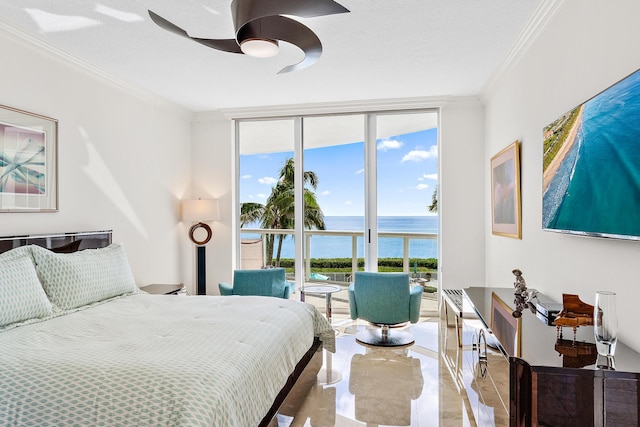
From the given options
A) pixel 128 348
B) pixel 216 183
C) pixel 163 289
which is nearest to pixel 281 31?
pixel 128 348

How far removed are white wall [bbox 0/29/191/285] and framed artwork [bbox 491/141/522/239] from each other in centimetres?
368

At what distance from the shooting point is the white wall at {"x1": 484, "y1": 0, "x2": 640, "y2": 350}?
1804 mm

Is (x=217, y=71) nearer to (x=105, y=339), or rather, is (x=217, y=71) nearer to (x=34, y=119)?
(x=34, y=119)

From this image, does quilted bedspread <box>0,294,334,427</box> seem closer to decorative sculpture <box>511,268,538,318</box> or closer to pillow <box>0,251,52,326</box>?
pillow <box>0,251,52,326</box>

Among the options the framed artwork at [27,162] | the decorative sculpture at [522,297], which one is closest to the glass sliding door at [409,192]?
the decorative sculpture at [522,297]

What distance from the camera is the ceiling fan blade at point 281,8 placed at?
202 cm

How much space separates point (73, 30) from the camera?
3.06m

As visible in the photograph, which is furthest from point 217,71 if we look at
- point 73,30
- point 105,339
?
point 105,339

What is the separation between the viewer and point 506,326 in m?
2.18

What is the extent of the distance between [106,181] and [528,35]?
151 inches

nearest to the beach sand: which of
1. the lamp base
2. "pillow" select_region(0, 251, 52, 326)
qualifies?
"pillow" select_region(0, 251, 52, 326)

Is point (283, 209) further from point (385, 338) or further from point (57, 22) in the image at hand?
point (57, 22)

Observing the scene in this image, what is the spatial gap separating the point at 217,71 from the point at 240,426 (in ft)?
10.4

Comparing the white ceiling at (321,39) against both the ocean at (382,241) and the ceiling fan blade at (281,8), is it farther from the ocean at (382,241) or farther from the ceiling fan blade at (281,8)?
the ocean at (382,241)
